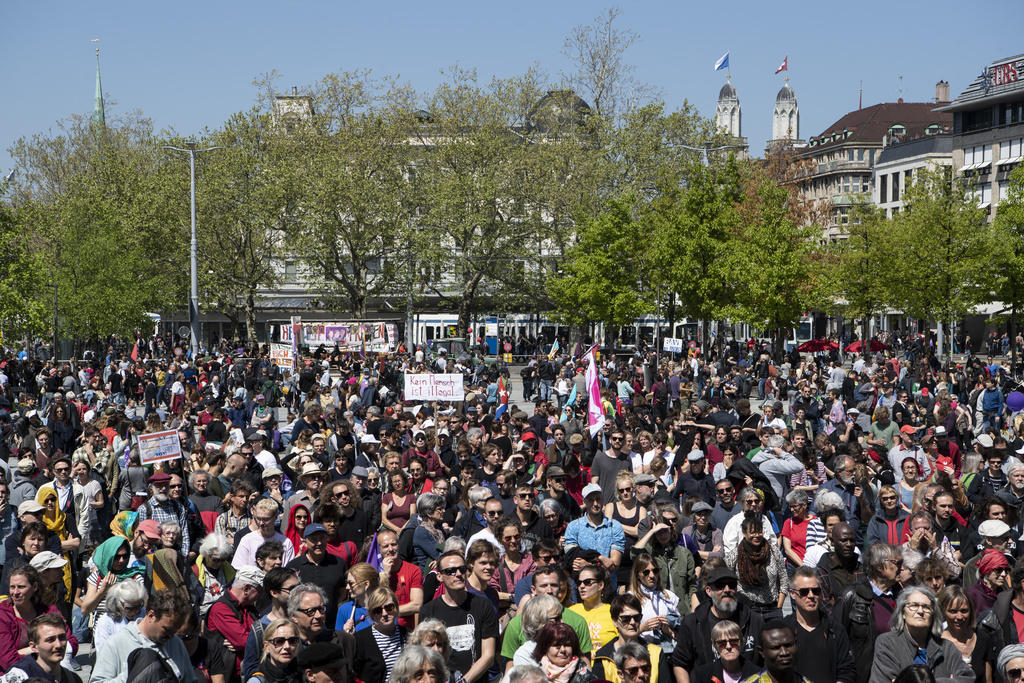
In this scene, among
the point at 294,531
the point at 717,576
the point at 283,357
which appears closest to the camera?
the point at 717,576

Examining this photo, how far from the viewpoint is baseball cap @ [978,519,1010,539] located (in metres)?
8.33

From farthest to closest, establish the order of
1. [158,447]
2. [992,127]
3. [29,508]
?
[992,127] < [158,447] < [29,508]

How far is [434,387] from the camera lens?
2098 centimetres

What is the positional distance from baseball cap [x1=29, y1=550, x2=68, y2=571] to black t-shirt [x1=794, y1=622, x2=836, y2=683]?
458cm

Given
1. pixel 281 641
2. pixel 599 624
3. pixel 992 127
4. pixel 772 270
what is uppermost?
pixel 992 127

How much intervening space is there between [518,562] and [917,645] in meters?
2.97

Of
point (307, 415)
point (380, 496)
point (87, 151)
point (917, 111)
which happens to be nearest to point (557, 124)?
point (87, 151)

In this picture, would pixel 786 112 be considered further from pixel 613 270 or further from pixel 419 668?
pixel 419 668

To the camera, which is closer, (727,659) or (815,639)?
(727,659)

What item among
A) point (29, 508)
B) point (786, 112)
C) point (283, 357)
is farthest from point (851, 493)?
point (786, 112)

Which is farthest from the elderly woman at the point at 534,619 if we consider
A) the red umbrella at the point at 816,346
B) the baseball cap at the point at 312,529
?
the red umbrella at the point at 816,346

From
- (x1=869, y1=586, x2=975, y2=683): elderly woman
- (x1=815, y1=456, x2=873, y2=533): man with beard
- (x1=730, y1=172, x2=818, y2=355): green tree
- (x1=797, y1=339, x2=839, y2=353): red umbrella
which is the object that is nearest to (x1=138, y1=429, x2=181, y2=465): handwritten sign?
(x1=815, y1=456, x2=873, y2=533): man with beard

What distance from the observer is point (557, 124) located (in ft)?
175

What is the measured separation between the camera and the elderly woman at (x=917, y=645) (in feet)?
20.9
